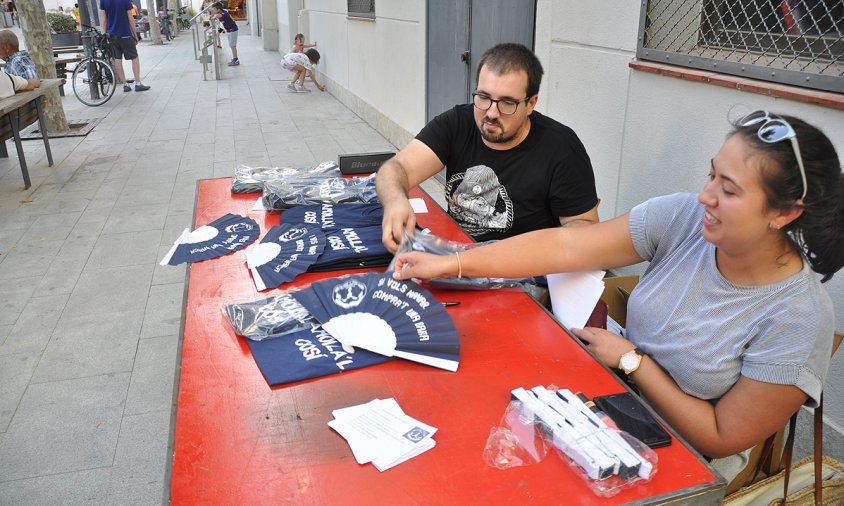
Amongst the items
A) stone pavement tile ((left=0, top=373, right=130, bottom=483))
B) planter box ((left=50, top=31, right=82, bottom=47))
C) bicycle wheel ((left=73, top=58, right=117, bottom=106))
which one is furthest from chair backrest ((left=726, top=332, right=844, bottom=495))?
planter box ((left=50, top=31, right=82, bottom=47))

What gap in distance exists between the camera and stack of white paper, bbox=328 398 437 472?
1.16 m

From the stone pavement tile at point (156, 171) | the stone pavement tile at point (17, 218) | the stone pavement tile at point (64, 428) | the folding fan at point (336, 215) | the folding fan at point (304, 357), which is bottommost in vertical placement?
the stone pavement tile at point (64, 428)

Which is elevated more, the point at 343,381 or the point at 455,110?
the point at 455,110

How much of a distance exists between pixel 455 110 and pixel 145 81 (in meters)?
12.0

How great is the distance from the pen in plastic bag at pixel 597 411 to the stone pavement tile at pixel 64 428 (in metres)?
1.91

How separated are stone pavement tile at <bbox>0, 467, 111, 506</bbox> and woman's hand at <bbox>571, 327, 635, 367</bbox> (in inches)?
69.4

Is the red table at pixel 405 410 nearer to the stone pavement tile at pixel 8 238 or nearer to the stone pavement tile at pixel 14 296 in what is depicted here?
the stone pavement tile at pixel 14 296

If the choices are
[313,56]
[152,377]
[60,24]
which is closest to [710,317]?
[152,377]

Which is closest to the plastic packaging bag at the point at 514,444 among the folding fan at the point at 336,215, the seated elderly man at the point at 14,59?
the folding fan at the point at 336,215

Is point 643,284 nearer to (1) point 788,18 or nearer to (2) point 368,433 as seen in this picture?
(2) point 368,433

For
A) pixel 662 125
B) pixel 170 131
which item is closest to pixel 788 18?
pixel 662 125

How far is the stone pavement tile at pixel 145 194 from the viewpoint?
214 inches

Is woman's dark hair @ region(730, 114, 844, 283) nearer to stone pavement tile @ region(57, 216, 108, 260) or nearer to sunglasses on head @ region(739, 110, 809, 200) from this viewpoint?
sunglasses on head @ region(739, 110, 809, 200)

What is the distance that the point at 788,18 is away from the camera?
2195 mm
